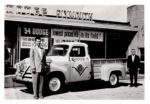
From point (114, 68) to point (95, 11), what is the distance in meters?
2.12

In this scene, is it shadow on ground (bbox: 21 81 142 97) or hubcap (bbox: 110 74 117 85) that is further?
hubcap (bbox: 110 74 117 85)

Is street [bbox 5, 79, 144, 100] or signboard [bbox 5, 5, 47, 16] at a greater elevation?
signboard [bbox 5, 5, 47, 16]

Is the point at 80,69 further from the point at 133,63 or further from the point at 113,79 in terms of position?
the point at 133,63

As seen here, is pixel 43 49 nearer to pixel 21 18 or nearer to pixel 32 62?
pixel 32 62

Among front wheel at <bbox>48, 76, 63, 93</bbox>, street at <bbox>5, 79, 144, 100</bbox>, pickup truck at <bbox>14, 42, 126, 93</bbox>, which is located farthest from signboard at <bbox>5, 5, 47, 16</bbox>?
street at <bbox>5, 79, 144, 100</bbox>

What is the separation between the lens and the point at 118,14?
10.1 metres

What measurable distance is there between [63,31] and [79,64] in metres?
1.47

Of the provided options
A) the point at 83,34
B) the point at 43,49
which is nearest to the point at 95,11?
the point at 83,34

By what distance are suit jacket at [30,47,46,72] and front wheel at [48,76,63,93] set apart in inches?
18.3

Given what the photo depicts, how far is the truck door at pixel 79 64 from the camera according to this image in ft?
29.6

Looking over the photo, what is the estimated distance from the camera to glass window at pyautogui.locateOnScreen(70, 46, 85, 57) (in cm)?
909

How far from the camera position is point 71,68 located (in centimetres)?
899

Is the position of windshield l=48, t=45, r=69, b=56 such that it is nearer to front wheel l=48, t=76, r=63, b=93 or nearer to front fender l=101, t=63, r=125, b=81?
front wheel l=48, t=76, r=63, b=93

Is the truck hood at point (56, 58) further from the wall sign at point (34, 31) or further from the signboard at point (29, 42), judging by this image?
the wall sign at point (34, 31)
